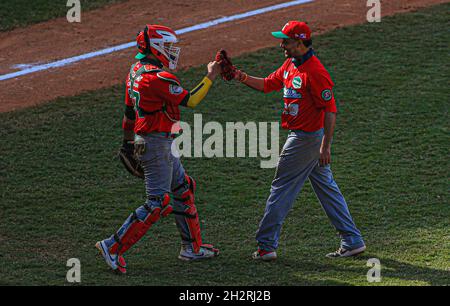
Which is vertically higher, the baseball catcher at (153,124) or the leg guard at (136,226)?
the baseball catcher at (153,124)

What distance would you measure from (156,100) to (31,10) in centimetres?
676

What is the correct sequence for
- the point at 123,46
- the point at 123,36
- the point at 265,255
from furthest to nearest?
the point at 123,36 → the point at 123,46 → the point at 265,255

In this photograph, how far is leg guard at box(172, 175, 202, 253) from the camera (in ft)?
23.9

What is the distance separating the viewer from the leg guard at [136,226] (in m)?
6.89

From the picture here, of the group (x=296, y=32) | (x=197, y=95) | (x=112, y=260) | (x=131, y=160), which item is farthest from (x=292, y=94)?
(x=112, y=260)

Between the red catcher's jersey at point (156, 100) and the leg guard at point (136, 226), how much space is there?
1.87 ft

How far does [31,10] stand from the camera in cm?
1298

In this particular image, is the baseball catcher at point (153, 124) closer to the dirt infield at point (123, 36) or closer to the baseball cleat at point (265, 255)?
the baseball cleat at point (265, 255)

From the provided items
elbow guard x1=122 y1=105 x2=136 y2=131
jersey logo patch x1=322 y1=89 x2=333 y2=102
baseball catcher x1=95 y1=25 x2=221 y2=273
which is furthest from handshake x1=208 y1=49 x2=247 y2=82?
jersey logo patch x1=322 y1=89 x2=333 y2=102

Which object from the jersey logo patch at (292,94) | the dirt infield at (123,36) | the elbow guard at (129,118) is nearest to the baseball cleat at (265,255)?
the jersey logo patch at (292,94)

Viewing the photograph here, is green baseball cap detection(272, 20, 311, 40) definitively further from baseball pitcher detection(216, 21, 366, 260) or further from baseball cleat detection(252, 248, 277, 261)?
baseball cleat detection(252, 248, 277, 261)

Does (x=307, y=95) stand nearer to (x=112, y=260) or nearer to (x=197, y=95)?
(x=197, y=95)

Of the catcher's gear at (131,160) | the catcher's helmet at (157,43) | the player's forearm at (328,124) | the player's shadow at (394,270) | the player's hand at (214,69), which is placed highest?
the catcher's helmet at (157,43)
